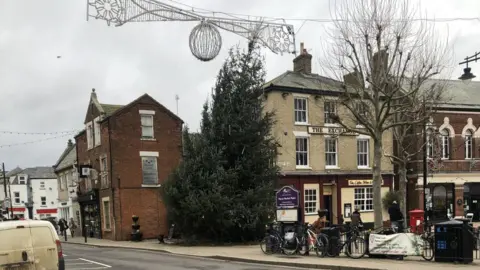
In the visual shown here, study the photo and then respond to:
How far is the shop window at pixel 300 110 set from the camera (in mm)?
31531

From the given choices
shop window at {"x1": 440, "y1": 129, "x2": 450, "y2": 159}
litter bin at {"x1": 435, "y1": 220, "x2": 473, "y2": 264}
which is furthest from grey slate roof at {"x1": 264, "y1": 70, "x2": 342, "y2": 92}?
litter bin at {"x1": 435, "y1": 220, "x2": 473, "y2": 264}

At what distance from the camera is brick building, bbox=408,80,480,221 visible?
113 ft

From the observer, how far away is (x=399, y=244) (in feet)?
45.9

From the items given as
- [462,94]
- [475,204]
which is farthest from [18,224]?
[462,94]

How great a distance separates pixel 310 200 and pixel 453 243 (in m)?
19.0

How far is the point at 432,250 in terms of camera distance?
44.8 ft

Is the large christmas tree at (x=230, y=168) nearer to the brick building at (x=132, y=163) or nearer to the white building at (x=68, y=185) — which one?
the brick building at (x=132, y=163)

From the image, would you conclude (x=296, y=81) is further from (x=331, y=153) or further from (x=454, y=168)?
(x=454, y=168)

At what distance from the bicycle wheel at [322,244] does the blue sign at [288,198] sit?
6.22 feet

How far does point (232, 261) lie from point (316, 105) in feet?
55.6

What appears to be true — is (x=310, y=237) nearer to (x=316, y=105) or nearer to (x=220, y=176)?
(x=220, y=176)

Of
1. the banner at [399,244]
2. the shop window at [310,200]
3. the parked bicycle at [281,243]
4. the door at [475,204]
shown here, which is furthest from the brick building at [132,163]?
the door at [475,204]

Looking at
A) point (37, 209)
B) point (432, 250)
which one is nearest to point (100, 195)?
point (432, 250)

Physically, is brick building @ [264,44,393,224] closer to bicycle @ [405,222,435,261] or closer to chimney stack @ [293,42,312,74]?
chimney stack @ [293,42,312,74]
